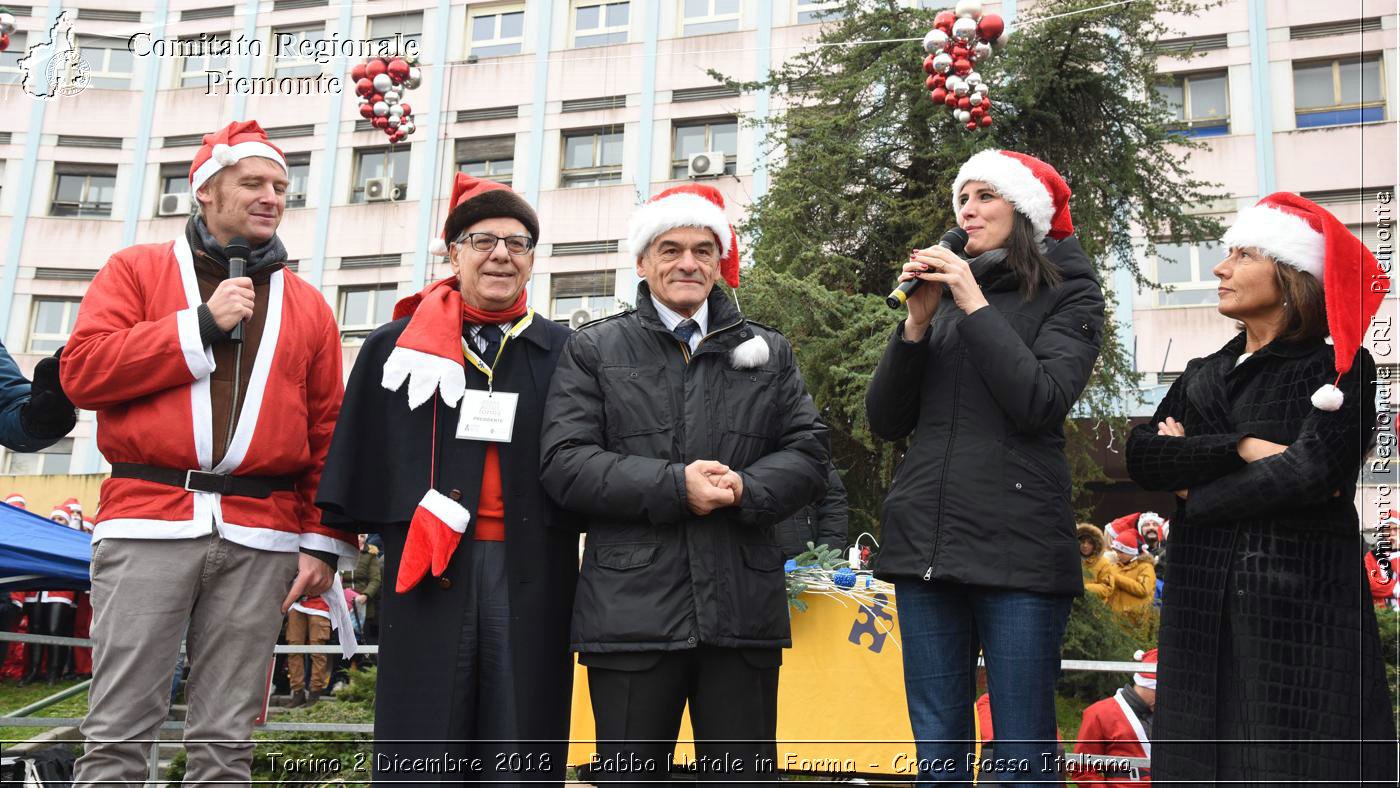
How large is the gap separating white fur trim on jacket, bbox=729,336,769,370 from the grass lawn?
7.05 metres

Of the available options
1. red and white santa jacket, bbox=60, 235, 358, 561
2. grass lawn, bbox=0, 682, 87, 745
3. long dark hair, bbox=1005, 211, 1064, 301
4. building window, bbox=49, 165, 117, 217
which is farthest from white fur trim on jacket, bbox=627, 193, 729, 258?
building window, bbox=49, 165, 117, 217

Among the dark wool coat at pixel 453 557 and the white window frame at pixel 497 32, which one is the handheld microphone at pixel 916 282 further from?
the white window frame at pixel 497 32

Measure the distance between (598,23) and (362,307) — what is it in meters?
8.47

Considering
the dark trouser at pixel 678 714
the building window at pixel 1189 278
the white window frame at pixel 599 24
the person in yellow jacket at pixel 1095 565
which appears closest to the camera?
the dark trouser at pixel 678 714

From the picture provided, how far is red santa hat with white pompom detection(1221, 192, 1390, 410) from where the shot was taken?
2793 mm

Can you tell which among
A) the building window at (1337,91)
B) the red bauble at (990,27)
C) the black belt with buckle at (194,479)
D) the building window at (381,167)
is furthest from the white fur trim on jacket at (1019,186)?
the building window at (381,167)

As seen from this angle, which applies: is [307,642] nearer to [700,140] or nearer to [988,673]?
[988,673]

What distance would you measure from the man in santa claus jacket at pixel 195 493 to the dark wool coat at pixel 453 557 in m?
0.22

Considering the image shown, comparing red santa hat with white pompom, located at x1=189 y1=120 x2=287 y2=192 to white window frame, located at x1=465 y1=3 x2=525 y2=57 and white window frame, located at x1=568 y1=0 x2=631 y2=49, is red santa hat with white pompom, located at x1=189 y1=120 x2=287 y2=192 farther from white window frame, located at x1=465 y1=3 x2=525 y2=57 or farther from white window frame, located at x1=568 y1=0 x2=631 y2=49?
white window frame, located at x1=465 y1=3 x2=525 y2=57

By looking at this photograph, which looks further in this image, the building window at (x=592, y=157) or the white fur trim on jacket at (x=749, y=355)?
the building window at (x=592, y=157)

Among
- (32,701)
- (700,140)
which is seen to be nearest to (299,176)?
(700,140)

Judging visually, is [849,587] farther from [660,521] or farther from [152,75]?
[152,75]

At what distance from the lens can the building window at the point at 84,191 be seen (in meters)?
25.5

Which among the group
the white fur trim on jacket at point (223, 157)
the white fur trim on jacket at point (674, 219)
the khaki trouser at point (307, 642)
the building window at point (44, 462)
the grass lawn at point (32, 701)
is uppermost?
the building window at point (44, 462)
